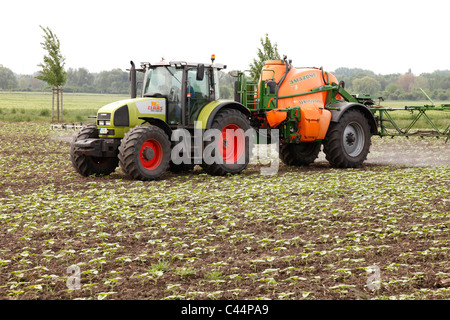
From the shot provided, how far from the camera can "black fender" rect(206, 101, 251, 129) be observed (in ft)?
41.5

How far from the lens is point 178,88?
12.7m

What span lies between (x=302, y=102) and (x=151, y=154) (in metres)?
4.46

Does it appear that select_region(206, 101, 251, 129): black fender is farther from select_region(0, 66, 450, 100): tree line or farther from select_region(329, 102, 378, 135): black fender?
select_region(0, 66, 450, 100): tree line

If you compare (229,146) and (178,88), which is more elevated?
(178,88)

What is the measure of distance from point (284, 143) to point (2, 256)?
30.7 ft

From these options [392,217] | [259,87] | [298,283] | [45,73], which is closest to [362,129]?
[259,87]

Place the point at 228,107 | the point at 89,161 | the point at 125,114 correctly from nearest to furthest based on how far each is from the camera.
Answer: the point at 125,114 < the point at 89,161 < the point at 228,107

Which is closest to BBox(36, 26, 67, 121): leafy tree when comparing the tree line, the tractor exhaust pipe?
the tree line

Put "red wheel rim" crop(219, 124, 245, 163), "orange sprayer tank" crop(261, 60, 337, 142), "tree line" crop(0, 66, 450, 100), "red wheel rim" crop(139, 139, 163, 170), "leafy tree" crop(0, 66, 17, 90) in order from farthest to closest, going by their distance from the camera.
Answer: "leafy tree" crop(0, 66, 17, 90) → "tree line" crop(0, 66, 450, 100) → "orange sprayer tank" crop(261, 60, 337, 142) → "red wheel rim" crop(219, 124, 245, 163) → "red wheel rim" crop(139, 139, 163, 170)

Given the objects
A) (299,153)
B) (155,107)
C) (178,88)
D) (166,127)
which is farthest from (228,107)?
(299,153)

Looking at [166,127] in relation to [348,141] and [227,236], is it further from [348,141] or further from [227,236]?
[227,236]

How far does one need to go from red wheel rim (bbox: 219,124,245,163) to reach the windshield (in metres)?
1.58

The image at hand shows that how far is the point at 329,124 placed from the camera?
47.7ft
